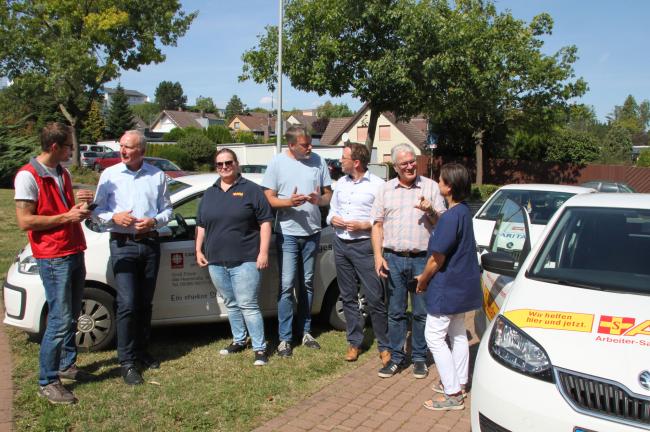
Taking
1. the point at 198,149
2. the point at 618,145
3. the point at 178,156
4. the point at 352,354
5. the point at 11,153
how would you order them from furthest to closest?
the point at 618,145
the point at 198,149
the point at 178,156
the point at 11,153
the point at 352,354

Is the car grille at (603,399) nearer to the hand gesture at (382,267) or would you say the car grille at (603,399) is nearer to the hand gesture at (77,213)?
the hand gesture at (382,267)

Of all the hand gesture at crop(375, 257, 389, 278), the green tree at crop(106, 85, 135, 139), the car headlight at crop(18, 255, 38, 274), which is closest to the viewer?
the hand gesture at crop(375, 257, 389, 278)

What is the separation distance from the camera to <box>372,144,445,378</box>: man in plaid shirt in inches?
189

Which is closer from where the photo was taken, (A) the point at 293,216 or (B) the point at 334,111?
(A) the point at 293,216

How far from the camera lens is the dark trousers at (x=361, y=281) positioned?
5.19m

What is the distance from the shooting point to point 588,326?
3.18m

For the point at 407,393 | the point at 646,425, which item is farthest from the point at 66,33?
the point at 646,425

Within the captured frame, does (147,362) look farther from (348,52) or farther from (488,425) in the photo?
(348,52)

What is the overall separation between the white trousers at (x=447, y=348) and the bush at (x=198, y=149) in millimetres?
37706

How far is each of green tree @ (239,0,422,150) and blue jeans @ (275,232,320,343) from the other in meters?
14.4

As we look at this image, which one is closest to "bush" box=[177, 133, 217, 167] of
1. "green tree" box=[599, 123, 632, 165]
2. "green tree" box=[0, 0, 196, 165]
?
"green tree" box=[0, 0, 196, 165]

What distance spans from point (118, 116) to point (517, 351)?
71988 mm

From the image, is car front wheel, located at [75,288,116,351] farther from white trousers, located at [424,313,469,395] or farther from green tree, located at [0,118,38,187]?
green tree, located at [0,118,38,187]

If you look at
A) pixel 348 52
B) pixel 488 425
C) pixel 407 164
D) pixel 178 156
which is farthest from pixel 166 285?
pixel 178 156
